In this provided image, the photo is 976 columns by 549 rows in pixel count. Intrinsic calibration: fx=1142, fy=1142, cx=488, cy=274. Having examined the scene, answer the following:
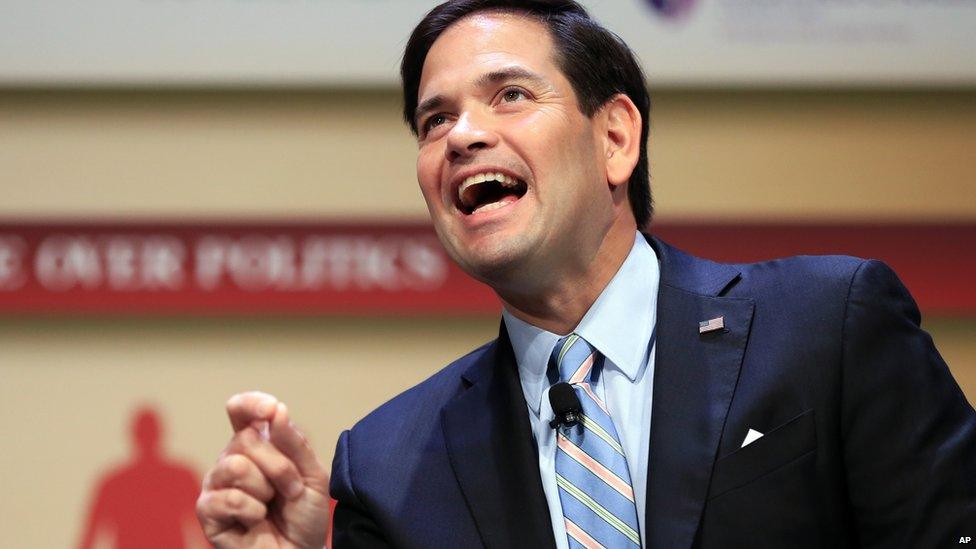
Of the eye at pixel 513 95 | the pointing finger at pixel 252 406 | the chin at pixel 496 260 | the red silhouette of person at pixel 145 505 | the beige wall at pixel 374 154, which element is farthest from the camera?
the beige wall at pixel 374 154

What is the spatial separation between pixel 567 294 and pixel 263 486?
0.55 m

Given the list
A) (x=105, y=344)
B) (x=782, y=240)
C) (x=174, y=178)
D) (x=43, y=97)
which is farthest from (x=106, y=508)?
(x=782, y=240)

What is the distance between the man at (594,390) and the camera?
146 cm

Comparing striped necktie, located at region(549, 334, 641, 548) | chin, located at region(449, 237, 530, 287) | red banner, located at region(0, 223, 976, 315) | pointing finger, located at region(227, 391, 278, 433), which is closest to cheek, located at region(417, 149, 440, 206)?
chin, located at region(449, 237, 530, 287)

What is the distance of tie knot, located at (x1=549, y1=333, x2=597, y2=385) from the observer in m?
1.65

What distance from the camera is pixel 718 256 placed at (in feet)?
9.84

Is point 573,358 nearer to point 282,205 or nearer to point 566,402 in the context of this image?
point 566,402

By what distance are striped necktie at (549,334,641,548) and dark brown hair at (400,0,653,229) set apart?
0.44 meters

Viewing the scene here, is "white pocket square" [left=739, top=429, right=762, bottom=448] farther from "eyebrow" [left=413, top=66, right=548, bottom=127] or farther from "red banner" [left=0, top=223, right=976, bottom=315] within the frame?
"red banner" [left=0, top=223, right=976, bottom=315]

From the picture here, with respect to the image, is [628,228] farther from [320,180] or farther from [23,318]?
[23,318]

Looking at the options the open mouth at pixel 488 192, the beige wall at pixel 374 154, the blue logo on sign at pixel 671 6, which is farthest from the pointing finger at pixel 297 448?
the blue logo on sign at pixel 671 6

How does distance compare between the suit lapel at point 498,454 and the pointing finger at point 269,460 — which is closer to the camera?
the pointing finger at point 269,460

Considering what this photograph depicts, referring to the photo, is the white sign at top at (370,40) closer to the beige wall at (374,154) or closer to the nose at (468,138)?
the beige wall at (374,154)

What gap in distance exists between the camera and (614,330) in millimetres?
1669
